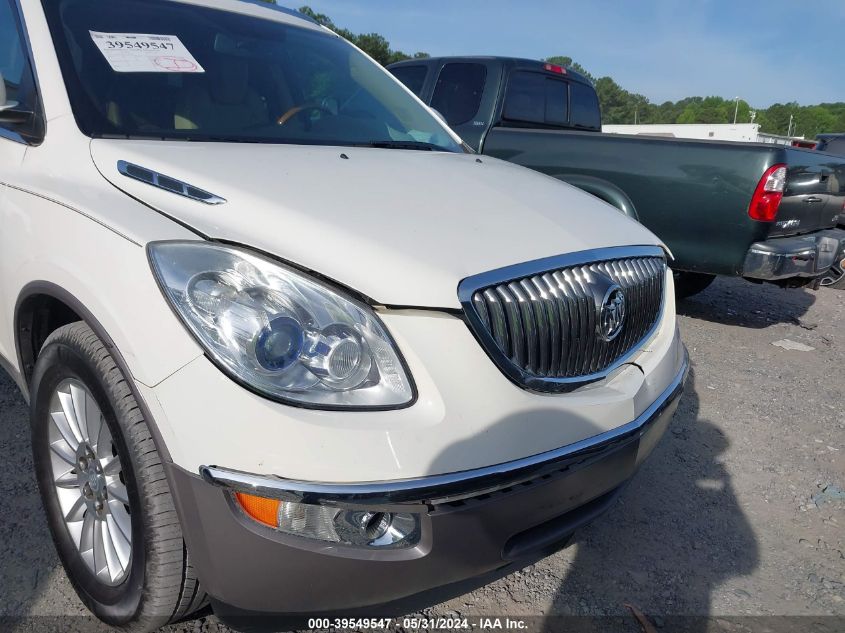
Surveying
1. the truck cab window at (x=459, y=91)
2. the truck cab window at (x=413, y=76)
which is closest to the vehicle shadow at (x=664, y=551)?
the truck cab window at (x=459, y=91)

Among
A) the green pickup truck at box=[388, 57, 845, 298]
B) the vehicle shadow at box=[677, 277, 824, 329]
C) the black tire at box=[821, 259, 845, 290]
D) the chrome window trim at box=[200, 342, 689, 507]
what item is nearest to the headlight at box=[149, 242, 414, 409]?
the chrome window trim at box=[200, 342, 689, 507]

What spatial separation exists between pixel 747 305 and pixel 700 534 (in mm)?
4059

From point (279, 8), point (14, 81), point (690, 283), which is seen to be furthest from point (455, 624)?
point (690, 283)

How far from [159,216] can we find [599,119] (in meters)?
5.68

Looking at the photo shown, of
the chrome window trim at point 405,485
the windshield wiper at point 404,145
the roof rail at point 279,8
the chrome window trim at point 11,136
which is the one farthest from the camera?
the roof rail at point 279,8

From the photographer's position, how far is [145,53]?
90.0 inches

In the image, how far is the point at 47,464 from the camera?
204 centimetres

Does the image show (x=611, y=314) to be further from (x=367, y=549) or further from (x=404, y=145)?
(x=404, y=145)

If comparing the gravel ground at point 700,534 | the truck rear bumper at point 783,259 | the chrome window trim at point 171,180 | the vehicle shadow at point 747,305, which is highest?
the chrome window trim at point 171,180

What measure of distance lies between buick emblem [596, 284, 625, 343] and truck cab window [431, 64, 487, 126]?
12.0ft

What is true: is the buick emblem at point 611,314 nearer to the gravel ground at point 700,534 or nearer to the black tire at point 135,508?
the gravel ground at point 700,534

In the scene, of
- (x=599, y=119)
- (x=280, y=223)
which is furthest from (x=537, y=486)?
(x=599, y=119)

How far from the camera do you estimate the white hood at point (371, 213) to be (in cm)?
151

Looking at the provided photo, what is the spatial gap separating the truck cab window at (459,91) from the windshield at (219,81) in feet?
6.69
